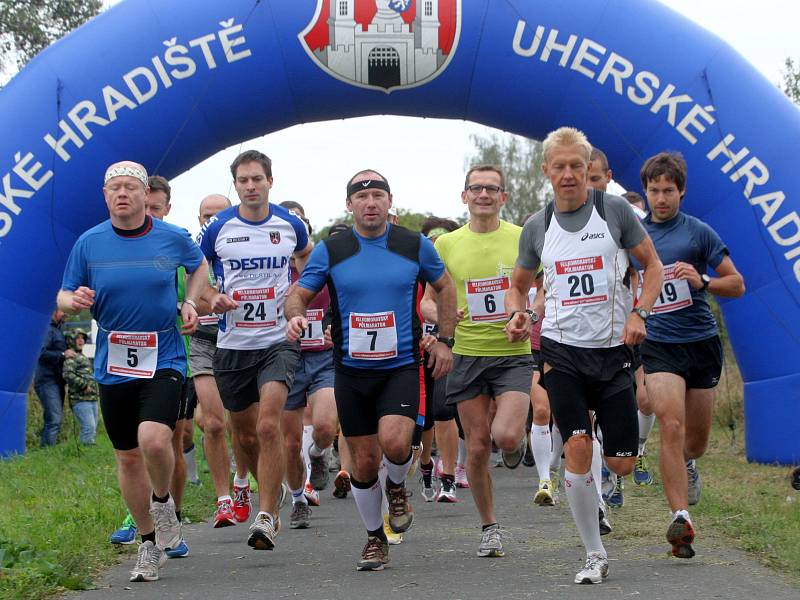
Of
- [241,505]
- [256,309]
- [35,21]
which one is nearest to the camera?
[256,309]

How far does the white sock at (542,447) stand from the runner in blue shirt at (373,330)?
2.42 meters

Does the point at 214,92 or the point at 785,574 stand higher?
the point at 214,92

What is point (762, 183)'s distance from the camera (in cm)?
1193

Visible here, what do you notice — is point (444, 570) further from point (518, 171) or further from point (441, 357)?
point (518, 171)

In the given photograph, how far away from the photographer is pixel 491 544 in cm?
729

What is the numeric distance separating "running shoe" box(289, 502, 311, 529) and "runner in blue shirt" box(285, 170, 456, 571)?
→ 1.98m

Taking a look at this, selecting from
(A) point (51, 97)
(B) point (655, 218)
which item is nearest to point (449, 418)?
(B) point (655, 218)

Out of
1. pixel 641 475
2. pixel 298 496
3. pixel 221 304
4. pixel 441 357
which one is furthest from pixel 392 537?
pixel 641 475

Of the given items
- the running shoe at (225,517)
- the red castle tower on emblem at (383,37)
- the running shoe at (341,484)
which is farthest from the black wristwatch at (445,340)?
the red castle tower on emblem at (383,37)

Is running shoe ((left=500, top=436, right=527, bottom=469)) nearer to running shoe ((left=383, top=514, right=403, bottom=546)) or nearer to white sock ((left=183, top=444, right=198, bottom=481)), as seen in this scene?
running shoe ((left=383, top=514, right=403, bottom=546))

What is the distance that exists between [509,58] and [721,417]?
564 centimetres

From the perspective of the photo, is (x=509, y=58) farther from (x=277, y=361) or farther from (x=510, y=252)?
(x=277, y=361)

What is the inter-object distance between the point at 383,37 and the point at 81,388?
17.4 feet

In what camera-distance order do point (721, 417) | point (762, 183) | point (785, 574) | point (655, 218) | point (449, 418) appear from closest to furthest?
point (785, 574), point (655, 218), point (449, 418), point (762, 183), point (721, 417)
